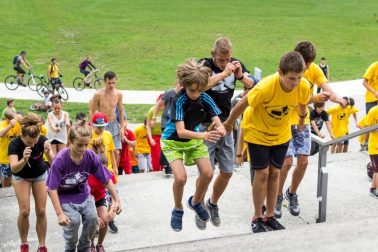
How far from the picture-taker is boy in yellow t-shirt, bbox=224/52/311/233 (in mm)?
5801

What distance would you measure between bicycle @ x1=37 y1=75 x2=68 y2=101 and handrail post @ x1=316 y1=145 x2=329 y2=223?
49.9ft

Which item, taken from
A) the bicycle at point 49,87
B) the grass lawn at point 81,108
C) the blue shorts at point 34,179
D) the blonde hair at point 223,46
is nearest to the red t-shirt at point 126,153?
the blue shorts at point 34,179

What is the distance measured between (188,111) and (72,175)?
4.57 ft

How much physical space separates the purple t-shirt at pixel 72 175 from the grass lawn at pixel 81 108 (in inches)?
458

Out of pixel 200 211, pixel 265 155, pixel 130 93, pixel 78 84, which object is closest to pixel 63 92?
pixel 78 84

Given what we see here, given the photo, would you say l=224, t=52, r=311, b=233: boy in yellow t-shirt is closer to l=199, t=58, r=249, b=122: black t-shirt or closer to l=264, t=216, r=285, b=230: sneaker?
l=264, t=216, r=285, b=230: sneaker

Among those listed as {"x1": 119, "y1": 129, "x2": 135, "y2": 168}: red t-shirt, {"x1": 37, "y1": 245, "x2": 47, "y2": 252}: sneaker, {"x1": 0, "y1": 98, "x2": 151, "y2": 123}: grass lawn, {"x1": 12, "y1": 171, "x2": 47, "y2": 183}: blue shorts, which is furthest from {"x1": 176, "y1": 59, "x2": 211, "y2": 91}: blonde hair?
{"x1": 0, "y1": 98, "x2": 151, "y2": 123}: grass lawn

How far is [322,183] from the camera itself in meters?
A: 7.62

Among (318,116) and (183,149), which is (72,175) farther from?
(318,116)

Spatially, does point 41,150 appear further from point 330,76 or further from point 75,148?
point 330,76

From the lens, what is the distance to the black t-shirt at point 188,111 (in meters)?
5.98

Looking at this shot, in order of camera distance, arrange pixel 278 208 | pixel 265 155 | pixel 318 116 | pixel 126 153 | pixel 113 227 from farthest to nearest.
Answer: pixel 318 116
pixel 126 153
pixel 113 227
pixel 278 208
pixel 265 155

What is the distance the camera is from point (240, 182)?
365 inches

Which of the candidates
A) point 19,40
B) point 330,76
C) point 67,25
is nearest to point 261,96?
point 330,76
